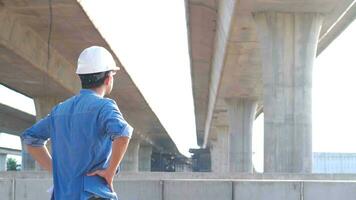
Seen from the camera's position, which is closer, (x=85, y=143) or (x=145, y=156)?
(x=85, y=143)

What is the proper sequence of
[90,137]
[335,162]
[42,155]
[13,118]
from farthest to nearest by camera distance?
1. [335,162]
2. [13,118]
3. [42,155]
4. [90,137]

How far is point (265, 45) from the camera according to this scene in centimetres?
2694

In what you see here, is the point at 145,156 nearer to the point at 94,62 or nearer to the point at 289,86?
the point at 289,86

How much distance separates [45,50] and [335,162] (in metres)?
77.1

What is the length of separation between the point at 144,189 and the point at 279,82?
1833 cm

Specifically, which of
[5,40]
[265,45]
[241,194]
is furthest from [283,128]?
[241,194]

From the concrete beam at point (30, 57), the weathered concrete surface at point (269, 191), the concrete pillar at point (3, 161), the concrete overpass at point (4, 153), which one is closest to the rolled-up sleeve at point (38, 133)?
the weathered concrete surface at point (269, 191)

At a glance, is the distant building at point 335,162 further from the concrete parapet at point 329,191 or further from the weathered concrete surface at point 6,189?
the weathered concrete surface at point 6,189

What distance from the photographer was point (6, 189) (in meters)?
8.96

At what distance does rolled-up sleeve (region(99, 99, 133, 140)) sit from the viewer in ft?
11.7

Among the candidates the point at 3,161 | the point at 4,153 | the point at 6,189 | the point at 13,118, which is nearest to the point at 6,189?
the point at 6,189

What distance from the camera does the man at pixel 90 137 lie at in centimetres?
362

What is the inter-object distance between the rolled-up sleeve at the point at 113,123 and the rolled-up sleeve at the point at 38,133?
1.52 feet

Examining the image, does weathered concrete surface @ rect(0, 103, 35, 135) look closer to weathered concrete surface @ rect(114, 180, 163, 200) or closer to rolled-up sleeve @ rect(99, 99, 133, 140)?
weathered concrete surface @ rect(114, 180, 163, 200)
